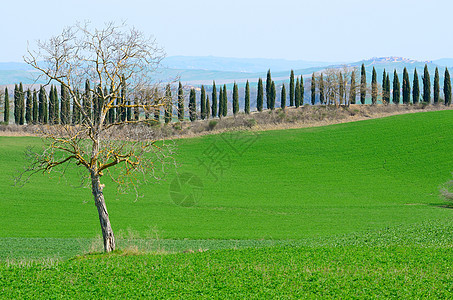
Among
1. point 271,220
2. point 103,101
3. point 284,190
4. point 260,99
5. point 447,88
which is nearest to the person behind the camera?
point 103,101

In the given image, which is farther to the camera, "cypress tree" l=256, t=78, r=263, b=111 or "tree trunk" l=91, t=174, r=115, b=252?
"cypress tree" l=256, t=78, r=263, b=111

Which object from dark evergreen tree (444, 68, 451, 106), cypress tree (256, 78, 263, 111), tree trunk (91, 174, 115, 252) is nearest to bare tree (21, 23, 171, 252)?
tree trunk (91, 174, 115, 252)

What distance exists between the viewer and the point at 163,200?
127 ft

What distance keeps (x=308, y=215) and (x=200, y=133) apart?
33.3 m

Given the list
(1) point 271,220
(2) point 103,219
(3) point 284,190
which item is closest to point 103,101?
(2) point 103,219

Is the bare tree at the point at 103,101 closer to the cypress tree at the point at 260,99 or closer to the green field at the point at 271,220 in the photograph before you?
the green field at the point at 271,220

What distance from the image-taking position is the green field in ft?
39.7

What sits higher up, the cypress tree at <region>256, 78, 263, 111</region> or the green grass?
the cypress tree at <region>256, 78, 263, 111</region>

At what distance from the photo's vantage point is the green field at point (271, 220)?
1210cm

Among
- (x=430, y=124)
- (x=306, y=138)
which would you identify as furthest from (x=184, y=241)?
(x=430, y=124)

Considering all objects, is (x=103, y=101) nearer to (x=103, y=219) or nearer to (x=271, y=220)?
(x=103, y=219)

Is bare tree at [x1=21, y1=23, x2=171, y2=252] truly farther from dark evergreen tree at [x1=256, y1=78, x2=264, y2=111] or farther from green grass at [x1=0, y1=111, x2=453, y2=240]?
dark evergreen tree at [x1=256, y1=78, x2=264, y2=111]

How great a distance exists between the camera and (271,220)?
3134 centimetres

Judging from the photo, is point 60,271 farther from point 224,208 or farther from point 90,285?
point 224,208
